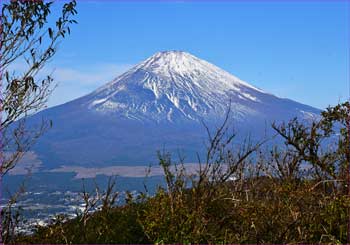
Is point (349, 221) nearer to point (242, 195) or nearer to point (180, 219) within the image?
point (242, 195)

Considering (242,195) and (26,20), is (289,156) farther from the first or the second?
(26,20)

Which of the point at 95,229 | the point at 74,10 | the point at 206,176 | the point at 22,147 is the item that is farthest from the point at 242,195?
the point at 74,10

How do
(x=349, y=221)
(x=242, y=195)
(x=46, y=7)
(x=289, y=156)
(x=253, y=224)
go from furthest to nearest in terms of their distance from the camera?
(x=289, y=156), (x=46, y=7), (x=242, y=195), (x=349, y=221), (x=253, y=224)

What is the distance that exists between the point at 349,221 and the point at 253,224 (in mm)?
1602

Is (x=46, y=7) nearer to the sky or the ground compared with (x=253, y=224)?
nearer to the sky

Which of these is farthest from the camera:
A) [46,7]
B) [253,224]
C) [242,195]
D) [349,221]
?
[46,7]

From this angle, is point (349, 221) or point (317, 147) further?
point (317, 147)

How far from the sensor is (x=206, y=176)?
8602 millimetres

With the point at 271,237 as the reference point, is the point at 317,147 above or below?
above

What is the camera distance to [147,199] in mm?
8797

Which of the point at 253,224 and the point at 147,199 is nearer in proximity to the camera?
the point at 253,224

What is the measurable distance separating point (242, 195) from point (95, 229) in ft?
8.64

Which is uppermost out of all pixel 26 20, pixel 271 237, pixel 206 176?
pixel 26 20

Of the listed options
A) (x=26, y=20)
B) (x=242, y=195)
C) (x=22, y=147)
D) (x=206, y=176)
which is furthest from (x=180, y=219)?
(x=26, y=20)
